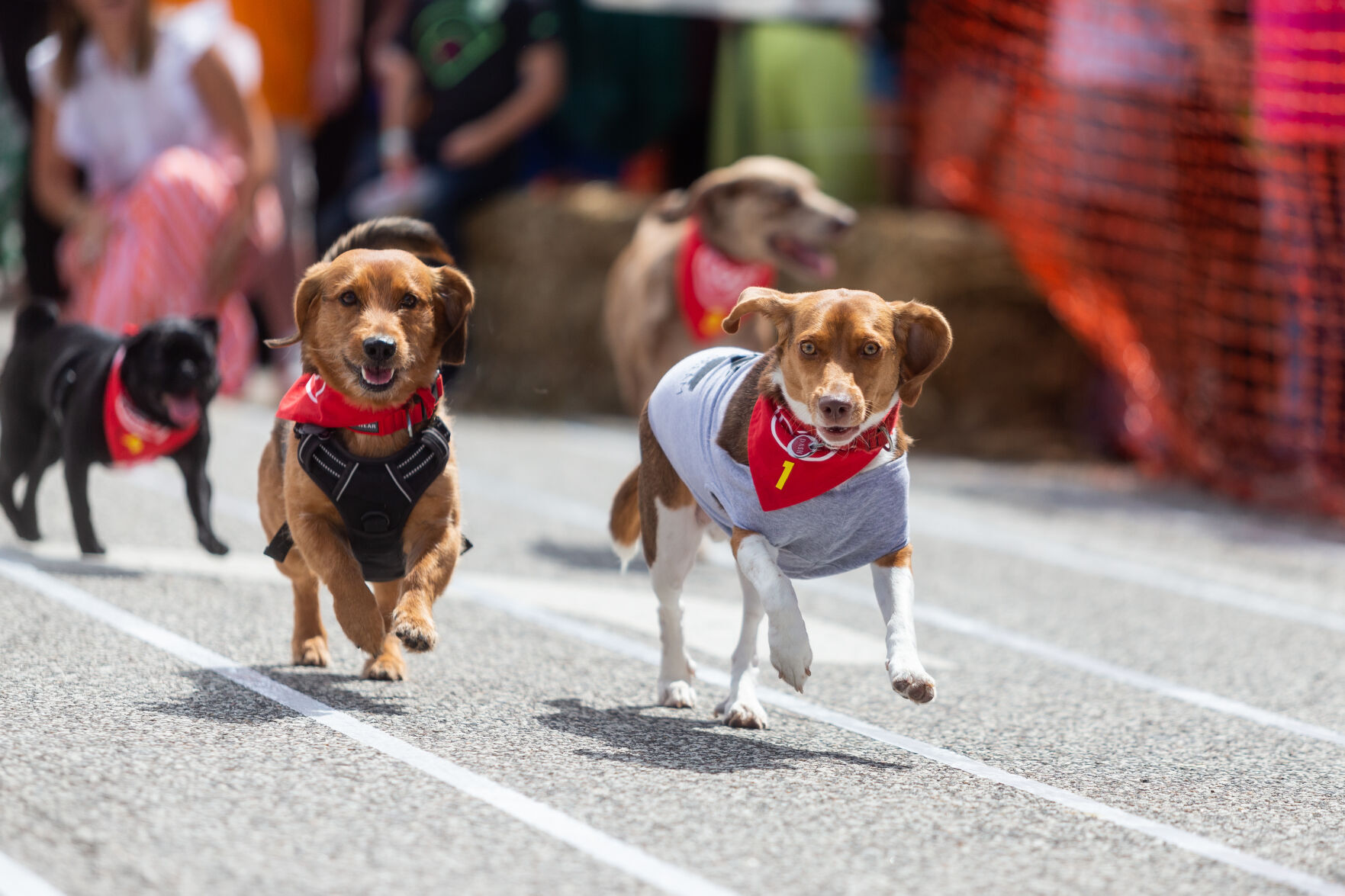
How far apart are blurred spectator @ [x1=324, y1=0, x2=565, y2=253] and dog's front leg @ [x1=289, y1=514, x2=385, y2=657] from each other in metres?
7.70

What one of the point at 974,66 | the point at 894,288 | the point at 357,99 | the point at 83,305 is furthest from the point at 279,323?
the point at 974,66

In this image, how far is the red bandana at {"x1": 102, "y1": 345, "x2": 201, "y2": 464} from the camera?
17.5ft

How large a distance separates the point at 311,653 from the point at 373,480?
0.77 m

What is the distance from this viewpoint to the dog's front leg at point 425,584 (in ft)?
13.0

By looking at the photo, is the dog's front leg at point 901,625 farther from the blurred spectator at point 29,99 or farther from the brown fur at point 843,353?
the blurred spectator at point 29,99

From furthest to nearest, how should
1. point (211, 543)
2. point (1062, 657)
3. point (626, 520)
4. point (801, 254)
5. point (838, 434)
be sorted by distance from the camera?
point (801, 254), point (1062, 657), point (211, 543), point (626, 520), point (838, 434)

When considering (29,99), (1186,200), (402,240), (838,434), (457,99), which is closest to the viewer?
(838,434)

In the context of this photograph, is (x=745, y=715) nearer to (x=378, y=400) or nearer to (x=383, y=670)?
(x=383, y=670)

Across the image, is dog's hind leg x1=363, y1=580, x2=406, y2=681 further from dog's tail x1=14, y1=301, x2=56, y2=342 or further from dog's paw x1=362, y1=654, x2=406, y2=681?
dog's tail x1=14, y1=301, x2=56, y2=342

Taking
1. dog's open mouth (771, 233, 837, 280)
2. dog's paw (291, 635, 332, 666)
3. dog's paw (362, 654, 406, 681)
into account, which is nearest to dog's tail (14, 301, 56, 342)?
dog's paw (291, 635, 332, 666)

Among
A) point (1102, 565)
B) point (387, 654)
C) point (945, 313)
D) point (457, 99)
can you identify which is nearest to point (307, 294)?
point (387, 654)

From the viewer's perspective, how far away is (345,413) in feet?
13.8

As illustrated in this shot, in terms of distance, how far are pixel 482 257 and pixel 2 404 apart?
22.1 feet

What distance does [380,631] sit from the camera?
4246 mm
